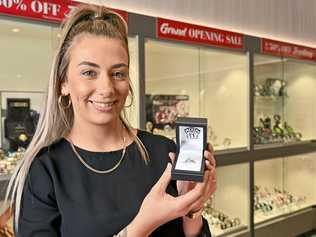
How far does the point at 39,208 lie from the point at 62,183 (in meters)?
0.07

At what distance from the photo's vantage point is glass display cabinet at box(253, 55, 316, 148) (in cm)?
334

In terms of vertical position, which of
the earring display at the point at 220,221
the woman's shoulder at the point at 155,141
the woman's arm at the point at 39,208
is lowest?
the earring display at the point at 220,221

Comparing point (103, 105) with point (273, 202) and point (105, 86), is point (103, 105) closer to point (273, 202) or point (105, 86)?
point (105, 86)

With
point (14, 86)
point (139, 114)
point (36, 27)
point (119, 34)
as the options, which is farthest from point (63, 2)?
point (119, 34)

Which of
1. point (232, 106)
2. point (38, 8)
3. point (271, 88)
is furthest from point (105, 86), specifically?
point (271, 88)

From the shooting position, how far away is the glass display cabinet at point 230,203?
3016 mm

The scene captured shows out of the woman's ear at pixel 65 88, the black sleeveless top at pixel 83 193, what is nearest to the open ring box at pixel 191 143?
the black sleeveless top at pixel 83 193

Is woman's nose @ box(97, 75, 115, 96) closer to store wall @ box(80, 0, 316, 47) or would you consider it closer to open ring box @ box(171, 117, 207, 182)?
open ring box @ box(171, 117, 207, 182)

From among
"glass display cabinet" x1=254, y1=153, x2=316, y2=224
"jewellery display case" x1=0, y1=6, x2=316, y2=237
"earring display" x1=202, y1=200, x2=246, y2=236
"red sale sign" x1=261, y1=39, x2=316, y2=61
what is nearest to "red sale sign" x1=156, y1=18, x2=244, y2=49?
"jewellery display case" x1=0, y1=6, x2=316, y2=237

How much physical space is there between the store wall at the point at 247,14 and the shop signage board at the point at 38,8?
7.6 inches

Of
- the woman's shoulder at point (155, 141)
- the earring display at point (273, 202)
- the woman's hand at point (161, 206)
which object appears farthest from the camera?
the earring display at point (273, 202)

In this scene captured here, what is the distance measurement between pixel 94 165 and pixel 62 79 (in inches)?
8.9

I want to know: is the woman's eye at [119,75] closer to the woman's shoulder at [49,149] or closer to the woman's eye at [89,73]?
the woman's eye at [89,73]

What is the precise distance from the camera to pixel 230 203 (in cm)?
319
